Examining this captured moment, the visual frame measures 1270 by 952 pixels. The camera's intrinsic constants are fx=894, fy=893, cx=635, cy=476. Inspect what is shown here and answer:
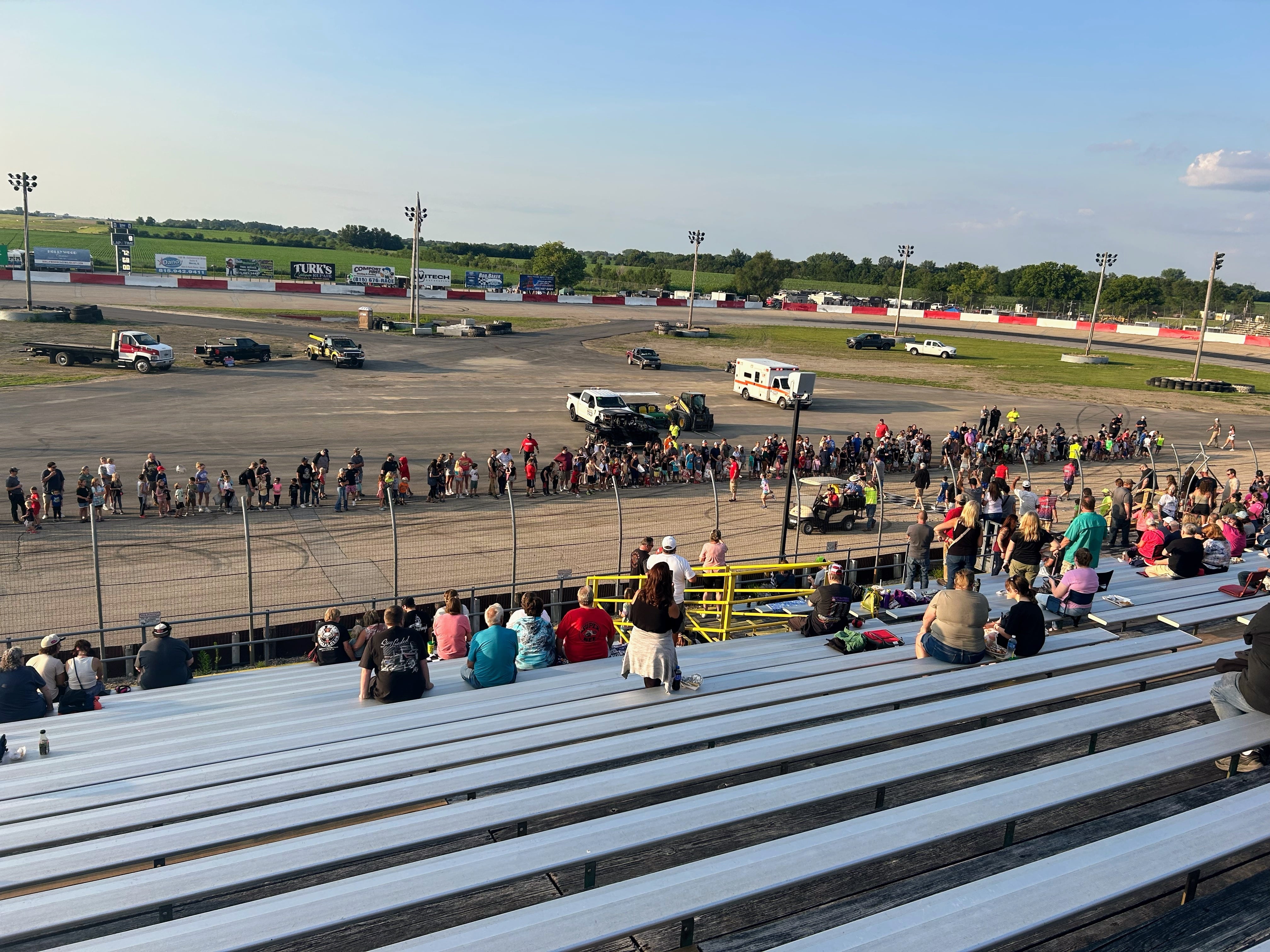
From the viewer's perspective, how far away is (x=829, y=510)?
70.8 feet

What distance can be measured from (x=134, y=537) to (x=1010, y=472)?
Answer: 26039 mm

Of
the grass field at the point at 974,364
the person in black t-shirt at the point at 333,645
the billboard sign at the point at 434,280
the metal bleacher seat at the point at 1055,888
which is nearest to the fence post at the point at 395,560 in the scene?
the person in black t-shirt at the point at 333,645

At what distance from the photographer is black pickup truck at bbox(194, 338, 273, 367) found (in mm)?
43094

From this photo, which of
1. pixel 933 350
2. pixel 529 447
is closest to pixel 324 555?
pixel 529 447

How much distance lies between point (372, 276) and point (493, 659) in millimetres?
89707

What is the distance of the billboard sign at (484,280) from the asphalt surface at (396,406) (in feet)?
121

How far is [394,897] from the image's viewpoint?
3.51 m

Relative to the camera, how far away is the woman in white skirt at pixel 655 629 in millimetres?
6206

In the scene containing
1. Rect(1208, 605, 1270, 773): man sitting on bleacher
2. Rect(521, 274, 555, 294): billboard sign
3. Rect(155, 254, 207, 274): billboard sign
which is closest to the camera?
Rect(1208, 605, 1270, 773): man sitting on bleacher

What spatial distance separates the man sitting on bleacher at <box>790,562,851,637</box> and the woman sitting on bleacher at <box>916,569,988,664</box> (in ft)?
5.23

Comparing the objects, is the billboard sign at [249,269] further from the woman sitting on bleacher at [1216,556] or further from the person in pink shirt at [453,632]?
the woman sitting on bleacher at [1216,556]

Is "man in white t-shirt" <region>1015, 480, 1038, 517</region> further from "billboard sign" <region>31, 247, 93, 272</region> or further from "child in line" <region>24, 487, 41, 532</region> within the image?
"billboard sign" <region>31, 247, 93, 272</region>

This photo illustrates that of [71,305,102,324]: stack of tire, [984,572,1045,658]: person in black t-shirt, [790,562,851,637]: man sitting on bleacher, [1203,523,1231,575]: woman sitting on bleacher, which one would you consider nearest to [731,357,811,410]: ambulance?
[1203,523,1231,575]: woman sitting on bleacher

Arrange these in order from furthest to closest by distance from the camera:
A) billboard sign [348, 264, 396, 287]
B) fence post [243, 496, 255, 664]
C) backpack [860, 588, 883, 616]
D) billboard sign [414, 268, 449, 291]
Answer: billboard sign [414, 268, 449, 291]
billboard sign [348, 264, 396, 287]
fence post [243, 496, 255, 664]
backpack [860, 588, 883, 616]
